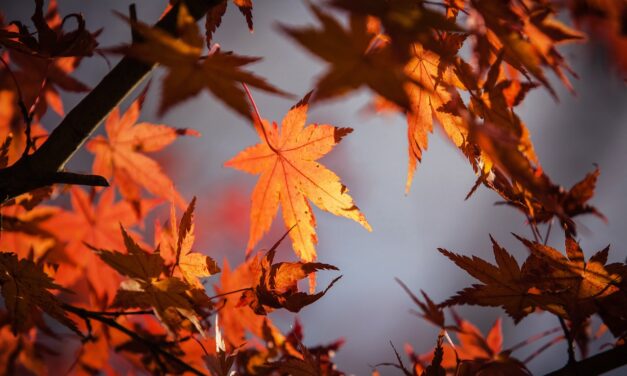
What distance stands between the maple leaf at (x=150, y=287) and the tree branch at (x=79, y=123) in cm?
14

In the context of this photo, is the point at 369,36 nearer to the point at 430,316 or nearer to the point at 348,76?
the point at 348,76

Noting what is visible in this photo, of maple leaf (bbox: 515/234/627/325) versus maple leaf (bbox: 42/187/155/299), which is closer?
maple leaf (bbox: 515/234/627/325)

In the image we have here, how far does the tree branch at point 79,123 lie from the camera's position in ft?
2.04

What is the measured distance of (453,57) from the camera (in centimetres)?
67

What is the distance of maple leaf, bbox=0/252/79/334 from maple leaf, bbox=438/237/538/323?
582 millimetres

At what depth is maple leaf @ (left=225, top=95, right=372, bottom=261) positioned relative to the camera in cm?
80

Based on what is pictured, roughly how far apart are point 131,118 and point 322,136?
476 millimetres

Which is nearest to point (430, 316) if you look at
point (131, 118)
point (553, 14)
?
point (553, 14)

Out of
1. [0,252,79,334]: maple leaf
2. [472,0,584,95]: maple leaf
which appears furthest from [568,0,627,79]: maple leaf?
[0,252,79,334]: maple leaf

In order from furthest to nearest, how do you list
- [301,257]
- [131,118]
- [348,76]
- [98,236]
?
[98,236] < [131,118] < [301,257] < [348,76]

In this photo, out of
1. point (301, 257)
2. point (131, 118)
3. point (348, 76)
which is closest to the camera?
point (348, 76)

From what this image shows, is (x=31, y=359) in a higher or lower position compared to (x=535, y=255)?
higher

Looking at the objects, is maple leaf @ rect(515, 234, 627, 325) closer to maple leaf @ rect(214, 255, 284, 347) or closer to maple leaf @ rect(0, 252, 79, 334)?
maple leaf @ rect(214, 255, 284, 347)

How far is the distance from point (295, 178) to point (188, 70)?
1.46 ft
